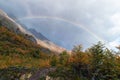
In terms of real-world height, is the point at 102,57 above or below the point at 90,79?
above

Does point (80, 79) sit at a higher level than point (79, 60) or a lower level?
lower

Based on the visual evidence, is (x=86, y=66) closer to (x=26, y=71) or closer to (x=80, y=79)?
(x=80, y=79)

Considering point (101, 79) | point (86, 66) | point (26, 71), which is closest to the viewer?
point (101, 79)

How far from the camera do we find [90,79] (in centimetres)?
4675

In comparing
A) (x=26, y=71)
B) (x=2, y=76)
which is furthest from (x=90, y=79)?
(x=2, y=76)

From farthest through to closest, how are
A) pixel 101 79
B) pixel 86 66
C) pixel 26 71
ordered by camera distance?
pixel 26 71
pixel 86 66
pixel 101 79

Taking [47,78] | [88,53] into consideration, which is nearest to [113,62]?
[88,53]

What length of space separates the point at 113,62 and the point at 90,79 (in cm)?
484

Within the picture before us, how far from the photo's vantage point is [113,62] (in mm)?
47094

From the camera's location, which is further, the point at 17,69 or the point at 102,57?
the point at 17,69

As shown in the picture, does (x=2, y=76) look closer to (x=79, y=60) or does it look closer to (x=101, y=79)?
(x=79, y=60)

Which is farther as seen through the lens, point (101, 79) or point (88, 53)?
point (88, 53)

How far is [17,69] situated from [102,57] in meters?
16.6

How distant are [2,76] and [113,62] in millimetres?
21454
